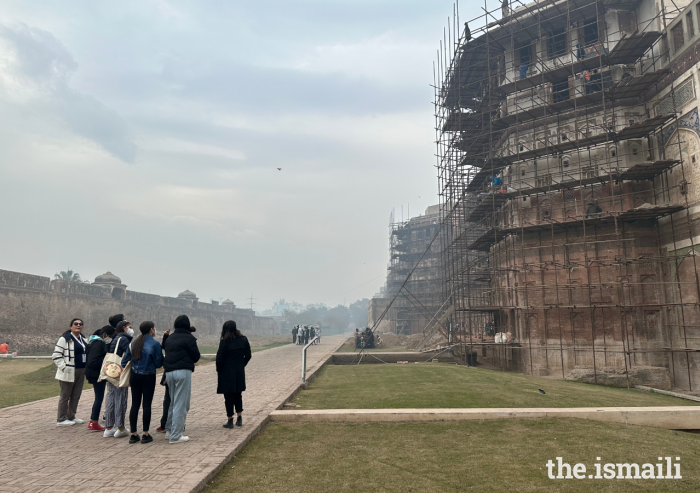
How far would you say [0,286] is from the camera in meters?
26.5

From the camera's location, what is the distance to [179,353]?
6082 millimetres

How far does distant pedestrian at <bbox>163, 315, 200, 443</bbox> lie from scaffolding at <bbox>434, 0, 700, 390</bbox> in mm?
14247

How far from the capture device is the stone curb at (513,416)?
7.22 metres

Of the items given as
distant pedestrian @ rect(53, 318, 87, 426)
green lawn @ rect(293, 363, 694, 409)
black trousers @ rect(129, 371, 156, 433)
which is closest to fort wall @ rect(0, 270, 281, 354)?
green lawn @ rect(293, 363, 694, 409)

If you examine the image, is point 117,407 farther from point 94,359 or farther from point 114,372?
point 94,359

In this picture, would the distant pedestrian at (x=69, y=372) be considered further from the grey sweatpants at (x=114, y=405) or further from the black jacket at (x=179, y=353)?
the black jacket at (x=179, y=353)

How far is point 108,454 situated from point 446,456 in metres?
4.07

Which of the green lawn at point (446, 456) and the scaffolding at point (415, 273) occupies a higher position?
the scaffolding at point (415, 273)

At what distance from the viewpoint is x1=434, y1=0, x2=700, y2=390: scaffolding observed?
16328 millimetres

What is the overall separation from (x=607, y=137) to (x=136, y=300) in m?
37.8

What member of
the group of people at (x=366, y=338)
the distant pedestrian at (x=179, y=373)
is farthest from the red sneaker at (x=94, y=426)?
the group of people at (x=366, y=338)

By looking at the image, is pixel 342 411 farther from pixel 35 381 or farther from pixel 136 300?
pixel 136 300

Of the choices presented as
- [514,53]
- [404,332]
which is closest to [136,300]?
[404,332]

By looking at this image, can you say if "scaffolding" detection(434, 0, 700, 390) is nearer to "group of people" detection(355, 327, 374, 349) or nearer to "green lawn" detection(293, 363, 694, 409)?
"green lawn" detection(293, 363, 694, 409)
